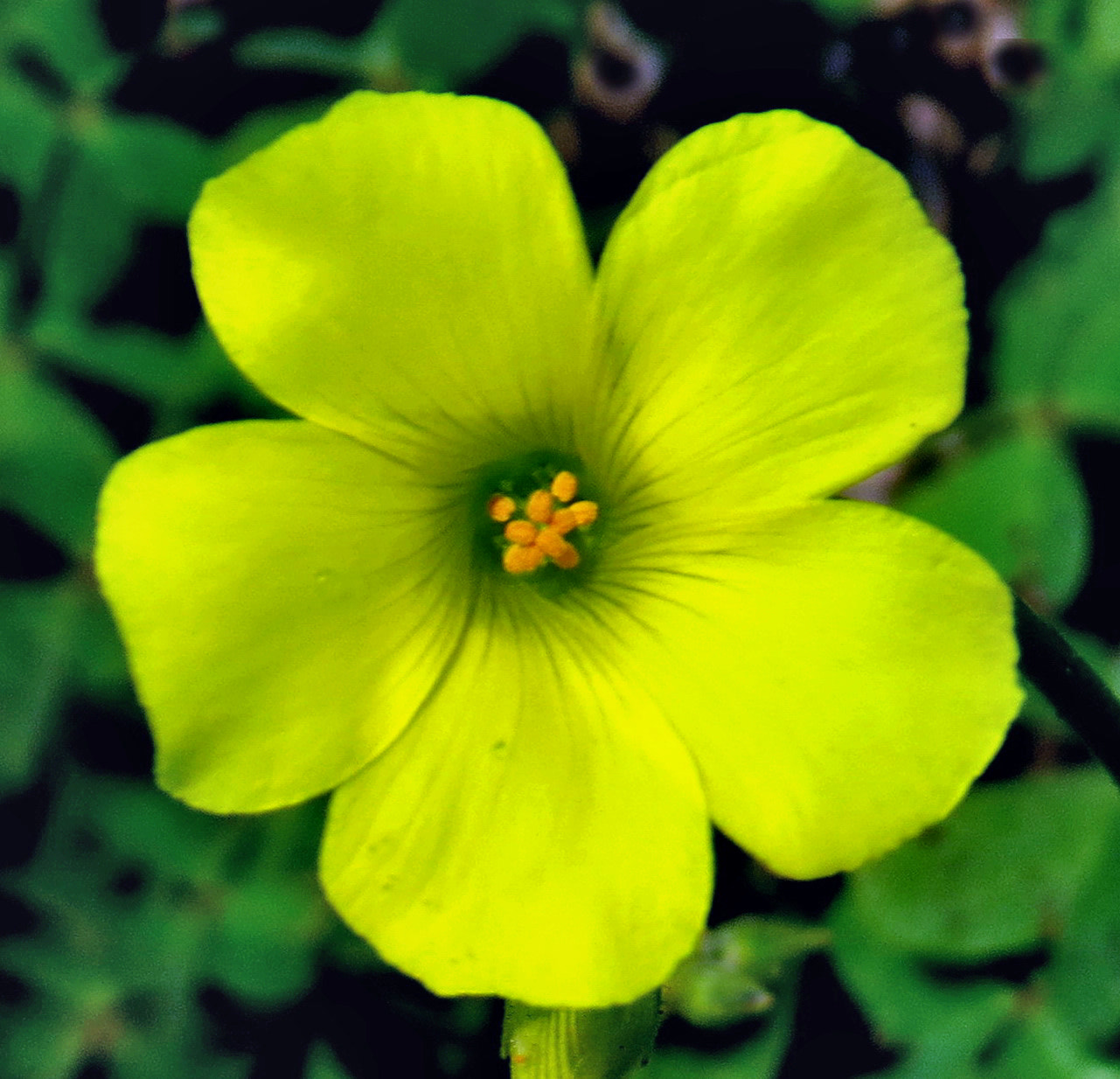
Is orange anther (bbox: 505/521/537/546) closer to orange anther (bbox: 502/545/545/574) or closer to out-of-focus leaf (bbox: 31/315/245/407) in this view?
orange anther (bbox: 502/545/545/574)

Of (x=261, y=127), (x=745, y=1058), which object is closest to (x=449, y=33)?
(x=261, y=127)

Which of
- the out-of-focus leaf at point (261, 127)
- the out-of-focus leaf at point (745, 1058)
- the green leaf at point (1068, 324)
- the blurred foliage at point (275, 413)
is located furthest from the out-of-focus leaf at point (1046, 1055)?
the out-of-focus leaf at point (261, 127)

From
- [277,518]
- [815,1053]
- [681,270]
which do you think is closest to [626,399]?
[681,270]

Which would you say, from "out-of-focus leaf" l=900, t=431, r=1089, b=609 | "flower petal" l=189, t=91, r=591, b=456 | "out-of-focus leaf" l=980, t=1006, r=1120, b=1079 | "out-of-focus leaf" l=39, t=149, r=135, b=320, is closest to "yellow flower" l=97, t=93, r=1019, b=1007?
"flower petal" l=189, t=91, r=591, b=456

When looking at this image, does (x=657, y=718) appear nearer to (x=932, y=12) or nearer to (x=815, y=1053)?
(x=815, y=1053)

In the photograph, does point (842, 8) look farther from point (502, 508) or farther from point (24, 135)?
point (24, 135)
